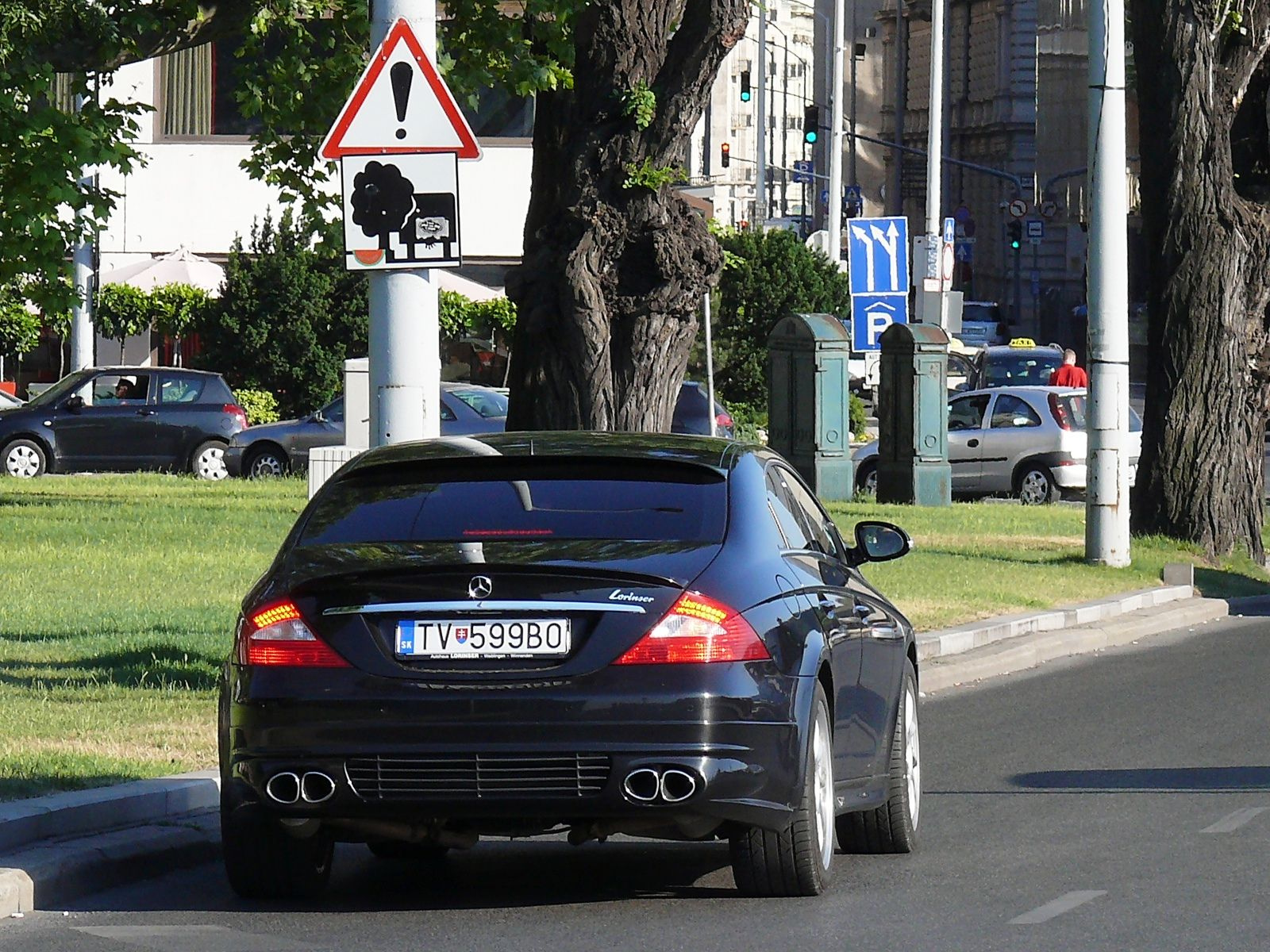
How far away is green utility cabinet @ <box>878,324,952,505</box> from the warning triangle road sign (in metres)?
18.8

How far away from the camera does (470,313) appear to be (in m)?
40.3

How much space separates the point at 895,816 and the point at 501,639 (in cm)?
217

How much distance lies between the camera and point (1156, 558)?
21.3 m

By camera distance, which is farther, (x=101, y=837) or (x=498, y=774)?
(x=101, y=837)

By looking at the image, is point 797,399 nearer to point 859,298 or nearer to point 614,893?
point 859,298

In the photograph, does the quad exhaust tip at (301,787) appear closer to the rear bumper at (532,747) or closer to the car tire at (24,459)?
the rear bumper at (532,747)

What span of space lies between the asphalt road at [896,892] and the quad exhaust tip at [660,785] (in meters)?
0.40

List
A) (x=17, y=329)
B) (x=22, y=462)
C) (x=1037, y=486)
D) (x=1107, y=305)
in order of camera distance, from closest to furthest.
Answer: (x=1107, y=305)
(x=1037, y=486)
(x=22, y=462)
(x=17, y=329)

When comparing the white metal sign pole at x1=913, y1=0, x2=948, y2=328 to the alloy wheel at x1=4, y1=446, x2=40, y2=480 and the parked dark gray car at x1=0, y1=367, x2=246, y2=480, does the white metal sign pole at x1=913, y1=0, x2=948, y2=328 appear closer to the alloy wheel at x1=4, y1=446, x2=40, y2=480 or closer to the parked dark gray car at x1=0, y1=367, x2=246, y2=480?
the parked dark gray car at x1=0, y1=367, x2=246, y2=480

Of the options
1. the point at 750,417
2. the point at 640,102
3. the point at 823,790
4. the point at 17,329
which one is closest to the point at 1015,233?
the point at 750,417

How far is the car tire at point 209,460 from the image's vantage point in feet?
105

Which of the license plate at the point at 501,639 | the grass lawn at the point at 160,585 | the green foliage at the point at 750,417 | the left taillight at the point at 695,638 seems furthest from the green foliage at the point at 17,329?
the left taillight at the point at 695,638

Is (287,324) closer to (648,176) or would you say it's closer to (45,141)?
(45,141)

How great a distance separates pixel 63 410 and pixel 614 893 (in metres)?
25.2
